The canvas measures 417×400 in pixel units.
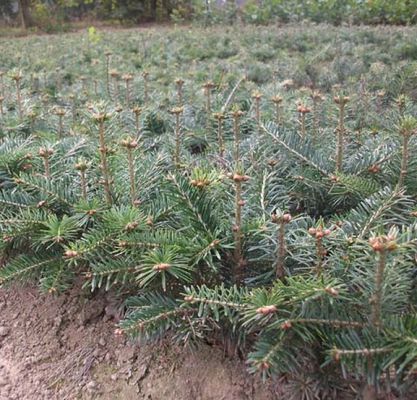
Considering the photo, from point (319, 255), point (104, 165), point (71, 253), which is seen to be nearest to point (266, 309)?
point (319, 255)

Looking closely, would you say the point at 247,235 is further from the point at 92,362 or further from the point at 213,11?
the point at 213,11

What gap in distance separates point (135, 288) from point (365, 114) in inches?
57.2

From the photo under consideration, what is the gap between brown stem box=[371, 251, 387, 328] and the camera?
1.07 metres

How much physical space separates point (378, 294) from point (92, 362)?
92cm

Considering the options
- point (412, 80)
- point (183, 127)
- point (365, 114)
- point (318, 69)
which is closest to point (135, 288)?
point (183, 127)

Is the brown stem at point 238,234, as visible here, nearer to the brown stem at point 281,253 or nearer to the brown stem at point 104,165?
the brown stem at point 281,253

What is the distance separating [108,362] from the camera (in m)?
1.63

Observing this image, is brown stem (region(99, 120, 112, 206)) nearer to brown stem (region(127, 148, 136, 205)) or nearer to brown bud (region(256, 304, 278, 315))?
brown stem (region(127, 148, 136, 205))

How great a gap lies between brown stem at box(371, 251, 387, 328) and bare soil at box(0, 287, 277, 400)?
1.42ft

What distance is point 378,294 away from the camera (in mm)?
1124

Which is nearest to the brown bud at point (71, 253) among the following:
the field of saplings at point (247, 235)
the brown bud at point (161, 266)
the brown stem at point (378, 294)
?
the field of saplings at point (247, 235)

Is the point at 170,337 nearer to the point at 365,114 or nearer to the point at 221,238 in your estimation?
the point at 221,238

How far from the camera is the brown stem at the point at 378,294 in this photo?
1065 mm

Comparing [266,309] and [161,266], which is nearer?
[266,309]
